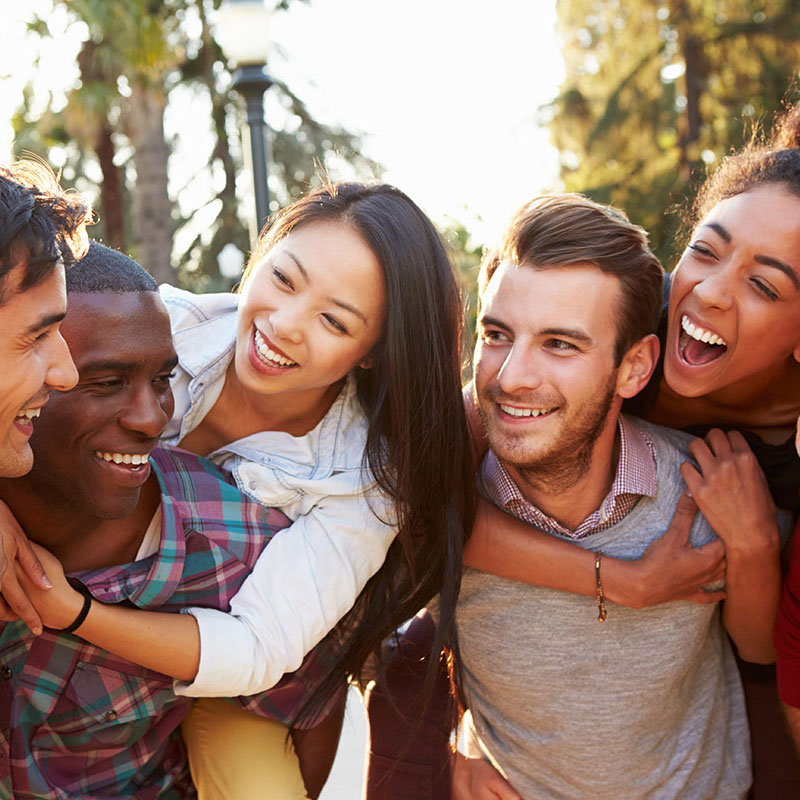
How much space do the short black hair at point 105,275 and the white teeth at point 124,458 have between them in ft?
1.32

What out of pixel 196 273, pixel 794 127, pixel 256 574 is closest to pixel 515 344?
pixel 256 574

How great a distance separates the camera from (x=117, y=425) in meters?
2.51

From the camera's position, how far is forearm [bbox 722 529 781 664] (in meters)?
2.91

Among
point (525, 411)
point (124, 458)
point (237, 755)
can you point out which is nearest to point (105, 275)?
point (124, 458)

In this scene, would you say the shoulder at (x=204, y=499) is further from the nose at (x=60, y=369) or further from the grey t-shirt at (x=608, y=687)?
the grey t-shirt at (x=608, y=687)

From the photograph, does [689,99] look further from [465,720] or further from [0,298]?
[0,298]

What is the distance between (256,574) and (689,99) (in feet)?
37.1

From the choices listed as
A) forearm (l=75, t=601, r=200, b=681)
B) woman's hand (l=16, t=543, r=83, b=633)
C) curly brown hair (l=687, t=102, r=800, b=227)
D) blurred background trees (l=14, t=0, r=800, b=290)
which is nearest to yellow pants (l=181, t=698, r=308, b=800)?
forearm (l=75, t=601, r=200, b=681)

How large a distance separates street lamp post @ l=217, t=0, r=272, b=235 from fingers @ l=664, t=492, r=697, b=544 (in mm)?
4908

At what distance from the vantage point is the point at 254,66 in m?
7.44

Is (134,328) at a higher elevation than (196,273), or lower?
higher

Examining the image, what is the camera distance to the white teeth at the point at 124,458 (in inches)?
99.3

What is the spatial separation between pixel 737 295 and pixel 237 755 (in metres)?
1.93

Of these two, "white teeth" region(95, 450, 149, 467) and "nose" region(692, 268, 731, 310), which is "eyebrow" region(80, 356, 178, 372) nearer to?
"white teeth" region(95, 450, 149, 467)
